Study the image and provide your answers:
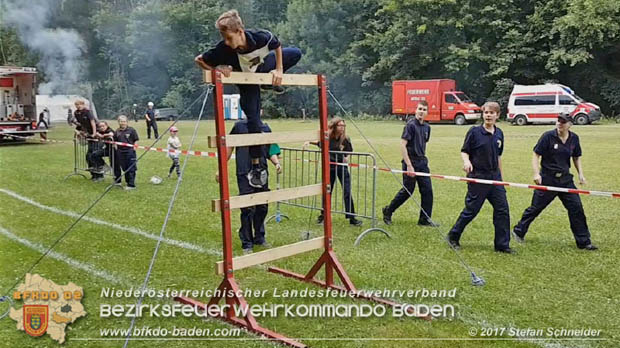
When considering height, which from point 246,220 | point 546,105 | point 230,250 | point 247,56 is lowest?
point 246,220

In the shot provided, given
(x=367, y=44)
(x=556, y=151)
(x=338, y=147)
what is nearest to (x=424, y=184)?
(x=338, y=147)

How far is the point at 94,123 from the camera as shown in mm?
12375

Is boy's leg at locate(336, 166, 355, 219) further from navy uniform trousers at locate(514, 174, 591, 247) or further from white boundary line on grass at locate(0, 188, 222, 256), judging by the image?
navy uniform trousers at locate(514, 174, 591, 247)

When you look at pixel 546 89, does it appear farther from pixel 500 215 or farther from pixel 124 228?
pixel 124 228

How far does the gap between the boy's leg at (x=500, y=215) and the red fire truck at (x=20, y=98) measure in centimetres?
2171

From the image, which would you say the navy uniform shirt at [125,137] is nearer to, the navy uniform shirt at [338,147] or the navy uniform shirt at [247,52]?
the navy uniform shirt at [338,147]

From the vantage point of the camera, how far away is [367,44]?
45.4 meters

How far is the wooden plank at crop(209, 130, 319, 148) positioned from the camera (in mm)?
4320

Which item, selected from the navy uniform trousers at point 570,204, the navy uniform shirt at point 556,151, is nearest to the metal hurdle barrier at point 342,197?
the navy uniform trousers at point 570,204

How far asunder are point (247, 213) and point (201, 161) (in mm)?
10072

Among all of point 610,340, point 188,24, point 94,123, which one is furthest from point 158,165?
point 188,24

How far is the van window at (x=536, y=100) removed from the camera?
99.1 ft

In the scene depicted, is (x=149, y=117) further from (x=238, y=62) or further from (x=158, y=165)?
(x=238, y=62)

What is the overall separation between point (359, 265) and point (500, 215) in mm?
1782
